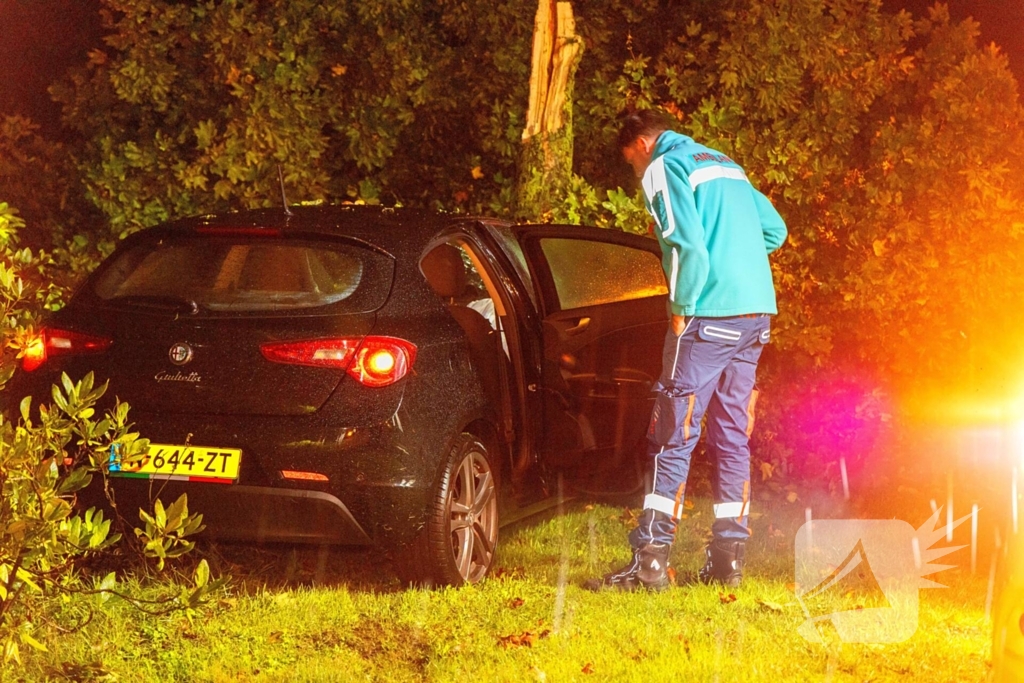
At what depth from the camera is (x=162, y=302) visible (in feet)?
17.8

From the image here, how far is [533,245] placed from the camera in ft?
21.8

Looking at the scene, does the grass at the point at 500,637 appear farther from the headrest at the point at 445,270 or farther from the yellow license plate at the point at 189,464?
the headrest at the point at 445,270

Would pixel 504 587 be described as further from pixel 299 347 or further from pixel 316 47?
pixel 316 47

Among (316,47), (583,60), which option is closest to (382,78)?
(316,47)

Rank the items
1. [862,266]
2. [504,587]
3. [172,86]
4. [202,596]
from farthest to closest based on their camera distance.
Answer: [172,86], [862,266], [504,587], [202,596]

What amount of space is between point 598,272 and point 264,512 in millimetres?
2421

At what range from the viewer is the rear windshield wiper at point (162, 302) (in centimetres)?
539

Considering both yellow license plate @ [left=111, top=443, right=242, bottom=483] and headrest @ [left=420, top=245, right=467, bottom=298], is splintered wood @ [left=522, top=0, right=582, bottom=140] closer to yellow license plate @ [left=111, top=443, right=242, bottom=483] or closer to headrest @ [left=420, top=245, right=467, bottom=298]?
headrest @ [left=420, top=245, right=467, bottom=298]

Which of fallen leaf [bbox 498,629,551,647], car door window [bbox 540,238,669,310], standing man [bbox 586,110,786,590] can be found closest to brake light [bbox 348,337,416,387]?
fallen leaf [bbox 498,629,551,647]

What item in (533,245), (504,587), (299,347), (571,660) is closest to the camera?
(571,660)

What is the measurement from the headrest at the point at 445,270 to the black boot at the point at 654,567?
135cm

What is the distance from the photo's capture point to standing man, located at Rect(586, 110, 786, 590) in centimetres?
557

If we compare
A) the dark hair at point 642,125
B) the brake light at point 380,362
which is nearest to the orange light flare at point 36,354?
the brake light at point 380,362

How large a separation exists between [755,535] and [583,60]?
6214mm
